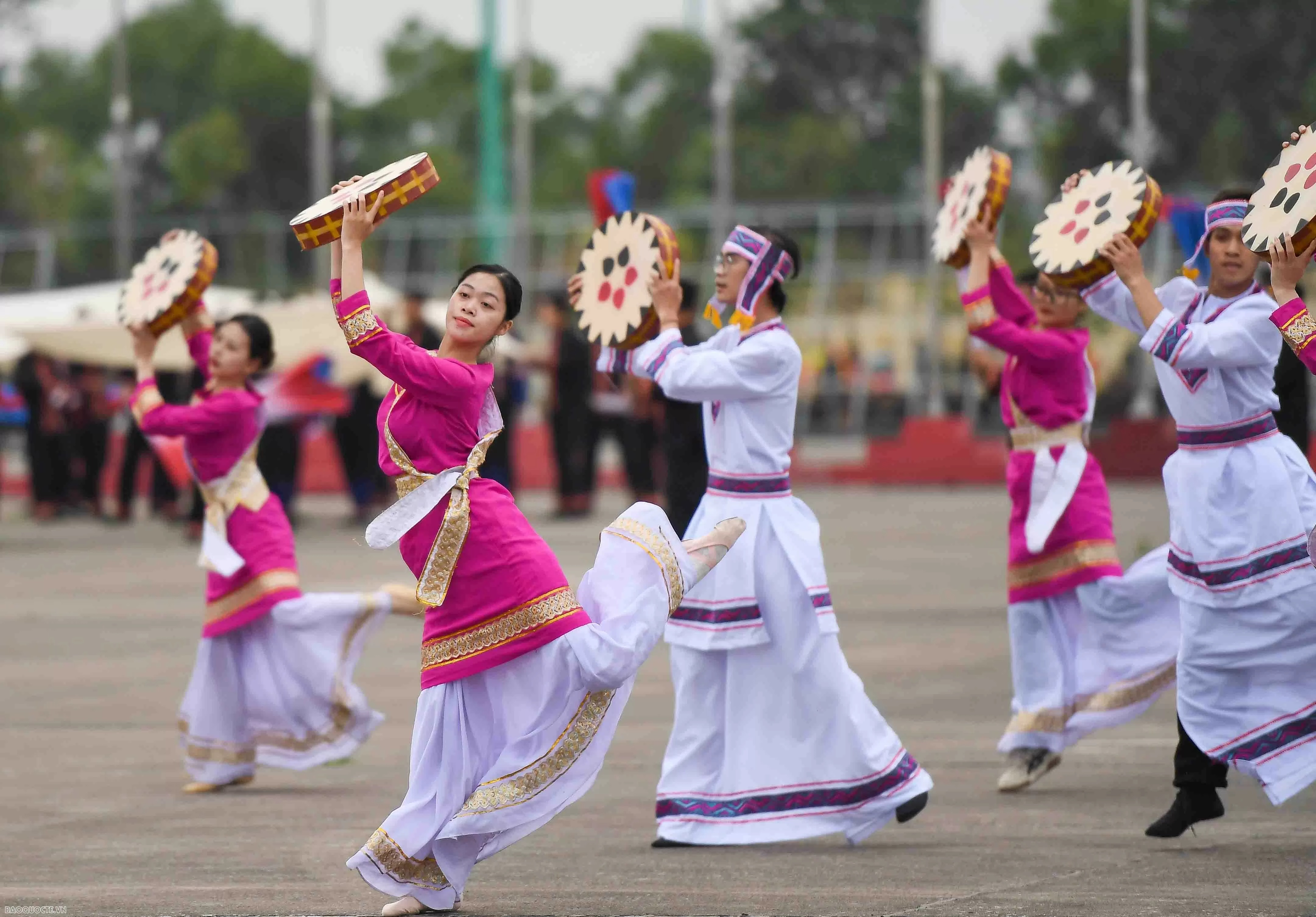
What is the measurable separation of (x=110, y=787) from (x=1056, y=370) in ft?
12.8

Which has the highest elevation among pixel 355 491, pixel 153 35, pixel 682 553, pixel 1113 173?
pixel 153 35

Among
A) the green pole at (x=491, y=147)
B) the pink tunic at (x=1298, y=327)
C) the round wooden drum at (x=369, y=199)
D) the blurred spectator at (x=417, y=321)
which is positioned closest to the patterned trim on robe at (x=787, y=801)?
the pink tunic at (x=1298, y=327)

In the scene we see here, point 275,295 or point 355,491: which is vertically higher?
point 275,295

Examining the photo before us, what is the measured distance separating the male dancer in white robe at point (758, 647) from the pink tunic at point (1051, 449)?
3.89 feet

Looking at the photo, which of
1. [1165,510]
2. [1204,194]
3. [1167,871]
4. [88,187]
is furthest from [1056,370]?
[88,187]

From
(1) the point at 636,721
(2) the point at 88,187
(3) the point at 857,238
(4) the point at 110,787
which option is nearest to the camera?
(4) the point at 110,787

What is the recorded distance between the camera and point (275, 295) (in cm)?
2259

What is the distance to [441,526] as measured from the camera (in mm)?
5305

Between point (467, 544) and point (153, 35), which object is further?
point (153, 35)

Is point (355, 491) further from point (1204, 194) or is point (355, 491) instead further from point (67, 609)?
point (1204, 194)

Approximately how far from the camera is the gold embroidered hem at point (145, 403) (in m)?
7.32

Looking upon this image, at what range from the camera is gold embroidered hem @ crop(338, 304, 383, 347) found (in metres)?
5.10

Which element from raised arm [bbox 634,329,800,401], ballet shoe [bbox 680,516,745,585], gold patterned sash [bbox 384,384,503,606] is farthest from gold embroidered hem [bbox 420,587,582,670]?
raised arm [bbox 634,329,800,401]

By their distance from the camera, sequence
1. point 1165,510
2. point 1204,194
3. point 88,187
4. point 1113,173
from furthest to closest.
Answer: point 88,187
point 1204,194
point 1165,510
point 1113,173
